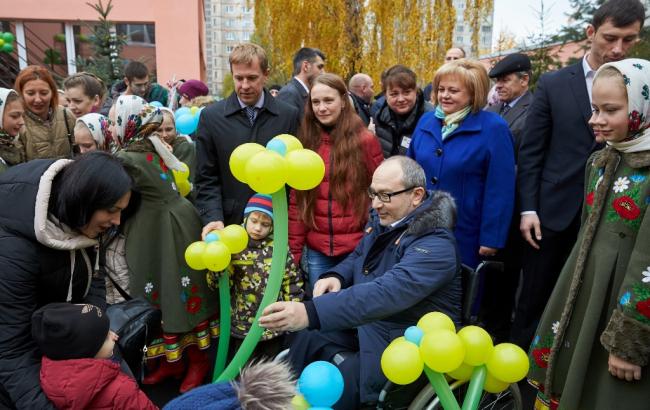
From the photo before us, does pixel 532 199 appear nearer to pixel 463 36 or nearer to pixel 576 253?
pixel 576 253

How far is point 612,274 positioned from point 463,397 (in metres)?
0.90

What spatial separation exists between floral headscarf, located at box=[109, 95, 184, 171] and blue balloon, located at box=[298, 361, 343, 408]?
1.94m

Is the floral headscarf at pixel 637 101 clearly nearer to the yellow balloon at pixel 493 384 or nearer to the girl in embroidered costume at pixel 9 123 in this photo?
the yellow balloon at pixel 493 384

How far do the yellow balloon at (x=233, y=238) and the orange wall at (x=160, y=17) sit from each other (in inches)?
574

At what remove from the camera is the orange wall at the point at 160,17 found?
1466cm

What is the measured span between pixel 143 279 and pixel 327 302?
1.53 meters

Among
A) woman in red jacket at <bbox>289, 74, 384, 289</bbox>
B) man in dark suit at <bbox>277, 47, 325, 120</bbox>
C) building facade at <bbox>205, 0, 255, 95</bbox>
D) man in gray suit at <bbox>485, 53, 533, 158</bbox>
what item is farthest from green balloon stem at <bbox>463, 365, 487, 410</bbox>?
building facade at <bbox>205, 0, 255, 95</bbox>

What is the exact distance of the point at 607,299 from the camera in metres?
1.88

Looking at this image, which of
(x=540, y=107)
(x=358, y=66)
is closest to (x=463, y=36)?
(x=358, y=66)

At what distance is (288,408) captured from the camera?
4.29 ft

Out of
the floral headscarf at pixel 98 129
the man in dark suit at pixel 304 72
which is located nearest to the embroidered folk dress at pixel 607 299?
the floral headscarf at pixel 98 129

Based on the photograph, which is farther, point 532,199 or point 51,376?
point 532,199

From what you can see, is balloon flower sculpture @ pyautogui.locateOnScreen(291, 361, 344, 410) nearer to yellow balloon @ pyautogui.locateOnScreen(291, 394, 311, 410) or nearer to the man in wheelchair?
yellow balloon @ pyautogui.locateOnScreen(291, 394, 311, 410)

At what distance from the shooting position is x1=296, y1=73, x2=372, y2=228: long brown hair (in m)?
3.12
